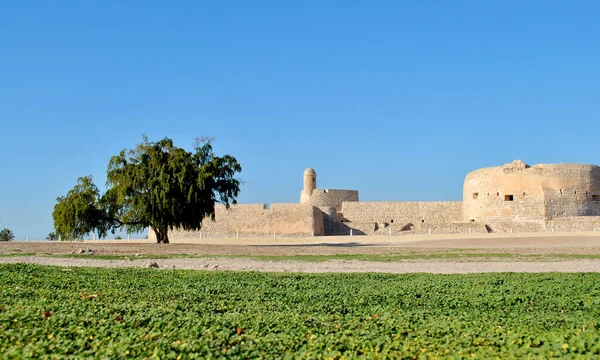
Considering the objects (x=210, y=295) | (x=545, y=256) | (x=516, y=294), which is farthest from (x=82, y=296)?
(x=545, y=256)

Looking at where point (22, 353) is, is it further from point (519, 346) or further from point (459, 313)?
point (459, 313)

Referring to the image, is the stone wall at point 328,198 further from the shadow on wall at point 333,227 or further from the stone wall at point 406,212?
the shadow on wall at point 333,227

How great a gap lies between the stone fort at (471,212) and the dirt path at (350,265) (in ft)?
72.2

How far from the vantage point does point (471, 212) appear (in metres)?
43.6

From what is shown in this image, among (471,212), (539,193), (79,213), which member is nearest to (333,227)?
(471,212)

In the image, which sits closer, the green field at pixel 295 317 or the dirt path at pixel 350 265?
the green field at pixel 295 317

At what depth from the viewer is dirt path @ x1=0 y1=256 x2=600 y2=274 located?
16078 mm

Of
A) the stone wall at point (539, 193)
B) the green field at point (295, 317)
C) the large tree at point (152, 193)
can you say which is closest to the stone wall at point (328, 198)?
the stone wall at point (539, 193)

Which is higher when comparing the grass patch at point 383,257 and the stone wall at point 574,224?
the stone wall at point 574,224

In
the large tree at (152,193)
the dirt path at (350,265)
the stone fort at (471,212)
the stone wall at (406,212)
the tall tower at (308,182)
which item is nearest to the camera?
the dirt path at (350,265)

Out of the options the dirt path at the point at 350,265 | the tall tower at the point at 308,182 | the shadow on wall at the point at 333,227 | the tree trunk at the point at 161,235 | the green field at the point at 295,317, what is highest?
the tall tower at the point at 308,182

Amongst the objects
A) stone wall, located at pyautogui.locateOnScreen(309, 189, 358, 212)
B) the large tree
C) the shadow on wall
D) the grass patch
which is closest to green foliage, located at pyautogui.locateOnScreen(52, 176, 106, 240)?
the large tree

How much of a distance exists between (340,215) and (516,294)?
Answer: 38.1 meters

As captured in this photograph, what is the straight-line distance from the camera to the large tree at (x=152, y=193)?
Answer: 26969 mm
